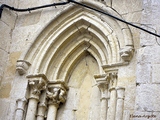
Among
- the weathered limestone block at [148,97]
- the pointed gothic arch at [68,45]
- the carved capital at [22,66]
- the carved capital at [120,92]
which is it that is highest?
the pointed gothic arch at [68,45]

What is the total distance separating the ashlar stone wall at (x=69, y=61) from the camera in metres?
6.21

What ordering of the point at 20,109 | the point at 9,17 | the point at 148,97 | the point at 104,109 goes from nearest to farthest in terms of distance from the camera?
the point at 148,97 → the point at 104,109 → the point at 20,109 → the point at 9,17

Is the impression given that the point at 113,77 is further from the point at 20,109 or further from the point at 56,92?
the point at 20,109

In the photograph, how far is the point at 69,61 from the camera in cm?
712

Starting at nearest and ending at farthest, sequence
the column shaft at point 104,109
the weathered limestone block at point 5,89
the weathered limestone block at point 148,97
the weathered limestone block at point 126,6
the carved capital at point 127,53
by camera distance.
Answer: the weathered limestone block at point 148,97, the carved capital at point 127,53, the column shaft at point 104,109, the weathered limestone block at point 126,6, the weathered limestone block at point 5,89

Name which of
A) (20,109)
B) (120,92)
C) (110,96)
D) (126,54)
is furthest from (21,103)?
(126,54)

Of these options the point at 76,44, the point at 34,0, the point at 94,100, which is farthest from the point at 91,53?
the point at 34,0

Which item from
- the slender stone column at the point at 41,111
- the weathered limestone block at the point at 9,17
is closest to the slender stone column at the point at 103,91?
the slender stone column at the point at 41,111

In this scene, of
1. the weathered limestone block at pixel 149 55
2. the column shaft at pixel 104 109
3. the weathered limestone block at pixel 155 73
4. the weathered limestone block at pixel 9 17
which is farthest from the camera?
the weathered limestone block at pixel 9 17

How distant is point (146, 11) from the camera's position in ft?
18.9

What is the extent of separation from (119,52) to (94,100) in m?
0.90

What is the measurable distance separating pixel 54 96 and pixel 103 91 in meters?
0.78

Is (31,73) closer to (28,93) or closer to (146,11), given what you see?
(28,93)

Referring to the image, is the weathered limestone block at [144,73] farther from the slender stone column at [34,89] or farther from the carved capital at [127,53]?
the slender stone column at [34,89]
